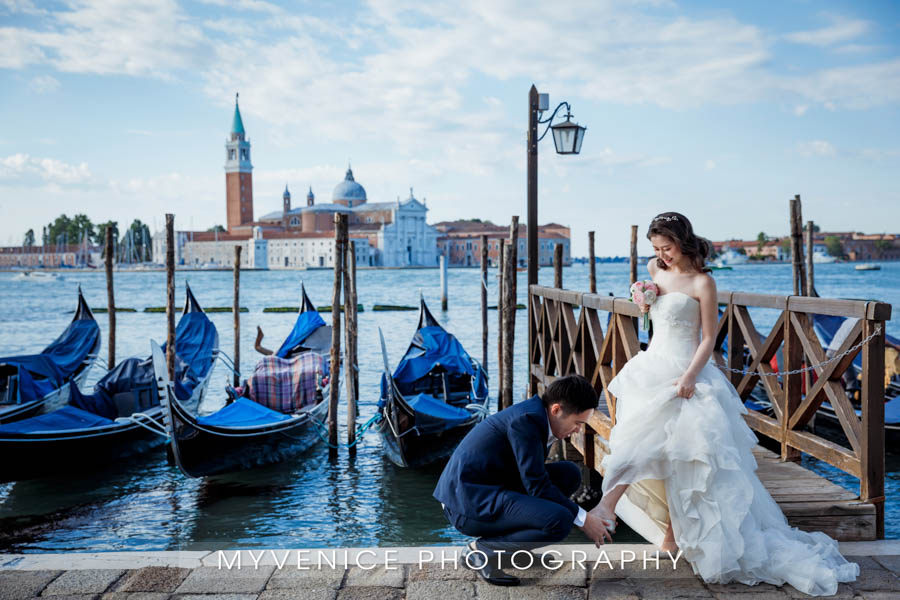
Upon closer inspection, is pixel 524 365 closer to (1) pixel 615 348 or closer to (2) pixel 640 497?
(1) pixel 615 348

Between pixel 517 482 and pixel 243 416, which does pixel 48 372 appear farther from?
pixel 517 482

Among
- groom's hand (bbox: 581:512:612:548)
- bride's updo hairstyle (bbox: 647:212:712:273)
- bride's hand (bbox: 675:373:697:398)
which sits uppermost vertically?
bride's updo hairstyle (bbox: 647:212:712:273)

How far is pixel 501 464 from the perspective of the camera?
207 cm

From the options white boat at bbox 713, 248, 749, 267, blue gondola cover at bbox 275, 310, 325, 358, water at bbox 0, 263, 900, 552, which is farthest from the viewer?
white boat at bbox 713, 248, 749, 267

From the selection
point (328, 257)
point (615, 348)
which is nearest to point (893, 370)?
point (615, 348)

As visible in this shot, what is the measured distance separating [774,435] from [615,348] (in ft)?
2.23

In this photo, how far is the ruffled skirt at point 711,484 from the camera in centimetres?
203

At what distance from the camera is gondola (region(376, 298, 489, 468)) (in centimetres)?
544

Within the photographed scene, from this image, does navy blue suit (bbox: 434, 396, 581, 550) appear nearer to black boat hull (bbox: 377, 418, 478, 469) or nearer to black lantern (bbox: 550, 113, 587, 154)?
black boat hull (bbox: 377, 418, 478, 469)

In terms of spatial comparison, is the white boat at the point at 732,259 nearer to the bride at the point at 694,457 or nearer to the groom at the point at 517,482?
the bride at the point at 694,457

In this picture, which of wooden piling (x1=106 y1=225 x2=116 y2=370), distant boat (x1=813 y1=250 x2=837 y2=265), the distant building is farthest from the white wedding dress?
distant boat (x1=813 y1=250 x2=837 y2=265)

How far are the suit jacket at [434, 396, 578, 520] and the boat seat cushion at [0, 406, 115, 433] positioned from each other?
3837 mm

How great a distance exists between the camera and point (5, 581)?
2166mm

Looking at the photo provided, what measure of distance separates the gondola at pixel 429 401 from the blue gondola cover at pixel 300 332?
1.44 m
